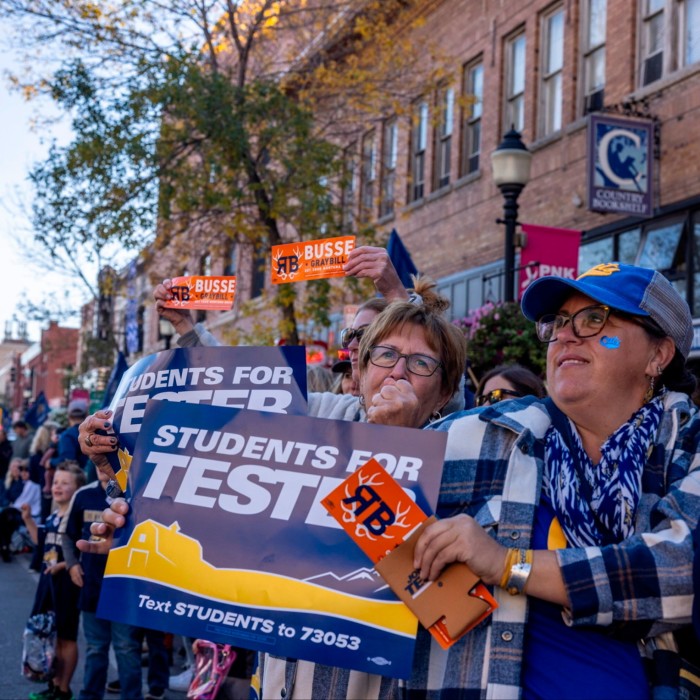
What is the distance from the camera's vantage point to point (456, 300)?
17.8m

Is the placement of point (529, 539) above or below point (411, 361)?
below

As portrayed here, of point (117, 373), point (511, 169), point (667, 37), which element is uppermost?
point (667, 37)

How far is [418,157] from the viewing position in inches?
789

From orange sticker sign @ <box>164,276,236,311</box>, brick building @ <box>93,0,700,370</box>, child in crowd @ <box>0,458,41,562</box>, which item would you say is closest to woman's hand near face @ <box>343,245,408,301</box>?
orange sticker sign @ <box>164,276,236,311</box>

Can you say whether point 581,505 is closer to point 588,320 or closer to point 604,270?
point 588,320

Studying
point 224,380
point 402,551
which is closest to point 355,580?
point 402,551

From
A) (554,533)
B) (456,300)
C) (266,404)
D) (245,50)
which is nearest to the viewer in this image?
(554,533)

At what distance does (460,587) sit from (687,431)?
0.67 m

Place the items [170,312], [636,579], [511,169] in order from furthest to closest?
[511,169] → [170,312] → [636,579]

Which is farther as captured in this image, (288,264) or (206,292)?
(206,292)

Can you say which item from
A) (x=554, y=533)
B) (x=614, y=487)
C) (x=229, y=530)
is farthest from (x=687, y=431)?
(x=229, y=530)

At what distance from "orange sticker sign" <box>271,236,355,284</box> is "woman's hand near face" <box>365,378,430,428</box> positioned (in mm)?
745

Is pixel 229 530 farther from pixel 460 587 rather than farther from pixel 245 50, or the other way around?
pixel 245 50

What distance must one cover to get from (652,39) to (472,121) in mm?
5020
